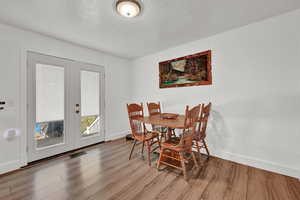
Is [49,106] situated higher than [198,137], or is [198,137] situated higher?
[49,106]

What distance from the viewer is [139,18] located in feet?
6.35

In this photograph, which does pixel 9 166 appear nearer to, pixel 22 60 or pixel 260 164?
pixel 22 60

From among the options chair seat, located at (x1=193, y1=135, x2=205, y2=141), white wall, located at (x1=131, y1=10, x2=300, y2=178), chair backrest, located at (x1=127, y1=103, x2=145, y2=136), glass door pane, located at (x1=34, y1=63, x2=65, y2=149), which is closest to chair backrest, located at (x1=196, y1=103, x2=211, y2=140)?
chair seat, located at (x1=193, y1=135, x2=205, y2=141)

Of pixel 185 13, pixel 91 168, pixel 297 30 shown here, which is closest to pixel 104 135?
pixel 91 168

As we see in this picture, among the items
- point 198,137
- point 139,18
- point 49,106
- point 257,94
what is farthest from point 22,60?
point 257,94

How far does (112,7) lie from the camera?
1700 millimetres

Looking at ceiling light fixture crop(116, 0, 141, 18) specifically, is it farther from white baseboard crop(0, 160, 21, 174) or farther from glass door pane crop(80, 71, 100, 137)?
white baseboard crop(0, 160, 21, 174)

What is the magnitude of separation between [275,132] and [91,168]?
305cm

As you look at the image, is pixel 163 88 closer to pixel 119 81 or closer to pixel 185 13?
pixel 119 81

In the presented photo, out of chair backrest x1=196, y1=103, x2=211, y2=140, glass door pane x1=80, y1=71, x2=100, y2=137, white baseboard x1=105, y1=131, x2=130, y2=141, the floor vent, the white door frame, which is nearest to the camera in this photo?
chair backrest x1=196, y1=103, x2=211, y2=140

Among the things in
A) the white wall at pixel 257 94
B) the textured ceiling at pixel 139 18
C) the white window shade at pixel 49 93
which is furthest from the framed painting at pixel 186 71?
the white window shade at pixel 49 93

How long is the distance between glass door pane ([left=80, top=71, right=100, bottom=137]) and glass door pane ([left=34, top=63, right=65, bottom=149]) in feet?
1.38

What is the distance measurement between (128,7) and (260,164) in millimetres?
3135

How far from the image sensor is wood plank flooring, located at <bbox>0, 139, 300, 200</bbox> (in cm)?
151
